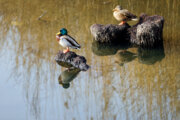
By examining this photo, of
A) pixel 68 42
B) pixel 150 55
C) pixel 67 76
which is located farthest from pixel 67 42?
pixel 150 55

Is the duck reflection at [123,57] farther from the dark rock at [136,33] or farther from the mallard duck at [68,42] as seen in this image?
the mallard duck at [68,42]

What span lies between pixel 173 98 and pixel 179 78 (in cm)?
66

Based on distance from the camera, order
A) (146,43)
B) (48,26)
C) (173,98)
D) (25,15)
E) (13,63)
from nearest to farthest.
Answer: (173,98) < (13,63) < (146,43) < (48,26) < (25,15)

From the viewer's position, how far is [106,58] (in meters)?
6.90

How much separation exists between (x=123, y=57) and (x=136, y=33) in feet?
2.47

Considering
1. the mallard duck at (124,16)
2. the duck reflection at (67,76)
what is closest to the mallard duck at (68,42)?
the duck reflection at (67,76)

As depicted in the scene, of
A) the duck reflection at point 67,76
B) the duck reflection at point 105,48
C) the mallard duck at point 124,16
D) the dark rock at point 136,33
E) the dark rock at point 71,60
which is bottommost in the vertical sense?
the duck reflection at point 67,76

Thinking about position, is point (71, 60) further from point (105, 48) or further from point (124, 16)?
point (124, 16)

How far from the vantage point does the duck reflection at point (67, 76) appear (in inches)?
237

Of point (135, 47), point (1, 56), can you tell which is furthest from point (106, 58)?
point (1, 56)

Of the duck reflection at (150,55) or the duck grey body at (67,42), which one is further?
the duck reflection at (150,55)

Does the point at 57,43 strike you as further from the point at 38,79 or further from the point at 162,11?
the point at 162,11

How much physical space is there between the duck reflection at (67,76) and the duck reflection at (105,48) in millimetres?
885

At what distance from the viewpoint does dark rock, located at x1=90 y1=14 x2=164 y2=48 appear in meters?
7.19
